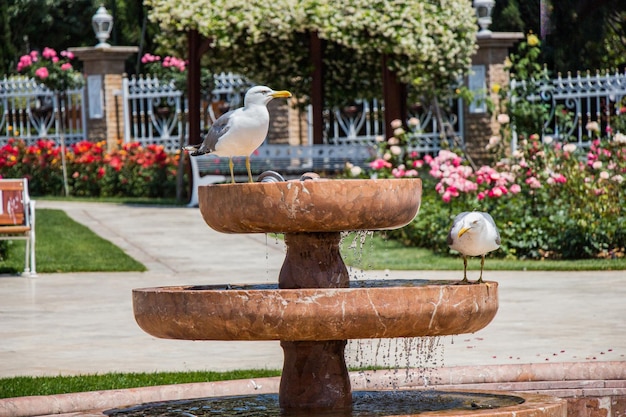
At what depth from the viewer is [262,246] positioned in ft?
45.9

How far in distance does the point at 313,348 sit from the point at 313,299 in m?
0.58

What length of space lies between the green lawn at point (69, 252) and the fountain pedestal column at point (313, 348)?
23.4 ft

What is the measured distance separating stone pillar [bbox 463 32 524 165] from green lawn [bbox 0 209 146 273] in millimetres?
Result: 7531

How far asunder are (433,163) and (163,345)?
6.63 meters

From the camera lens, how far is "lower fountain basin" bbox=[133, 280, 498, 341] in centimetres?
465

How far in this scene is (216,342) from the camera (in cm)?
827

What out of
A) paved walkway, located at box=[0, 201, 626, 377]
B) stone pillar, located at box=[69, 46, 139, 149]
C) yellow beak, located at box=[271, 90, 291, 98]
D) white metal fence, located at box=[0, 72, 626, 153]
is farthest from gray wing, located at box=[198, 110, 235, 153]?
stone pillar, located at box=[69, 46, 139, 149]

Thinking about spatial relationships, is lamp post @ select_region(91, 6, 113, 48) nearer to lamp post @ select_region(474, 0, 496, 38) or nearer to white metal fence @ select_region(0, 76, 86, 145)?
white metal fence @ select_region(0, 76, 86, 145)

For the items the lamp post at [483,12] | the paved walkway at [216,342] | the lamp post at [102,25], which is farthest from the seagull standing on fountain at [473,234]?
the lamp post at [102,25]

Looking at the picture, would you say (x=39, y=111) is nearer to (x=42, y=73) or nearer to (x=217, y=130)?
(x=42, y=73)

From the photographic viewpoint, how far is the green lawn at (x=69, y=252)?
12.2 m

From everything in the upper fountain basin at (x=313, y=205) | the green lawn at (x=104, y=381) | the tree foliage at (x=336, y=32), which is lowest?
the green lawn at (x=104, y=381)

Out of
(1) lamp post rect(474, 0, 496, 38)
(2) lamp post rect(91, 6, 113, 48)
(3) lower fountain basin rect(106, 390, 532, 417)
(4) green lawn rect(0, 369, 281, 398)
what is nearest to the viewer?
(3) lower fountain basin rect(106, 390, 532, 417)

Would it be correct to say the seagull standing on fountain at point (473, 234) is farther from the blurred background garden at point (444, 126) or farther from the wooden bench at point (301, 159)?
the wooden bench at point (301, 159)
